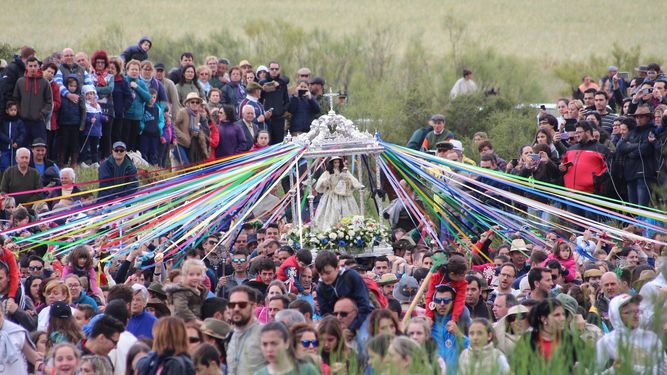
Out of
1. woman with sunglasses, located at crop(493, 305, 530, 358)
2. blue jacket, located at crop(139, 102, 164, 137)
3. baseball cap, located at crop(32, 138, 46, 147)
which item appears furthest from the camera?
blue jacket, located at crop(139, 102, 164, 137)

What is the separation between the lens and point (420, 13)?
61.5 metres

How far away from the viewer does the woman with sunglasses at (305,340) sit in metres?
11.3

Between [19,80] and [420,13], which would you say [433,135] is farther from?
[420,13]

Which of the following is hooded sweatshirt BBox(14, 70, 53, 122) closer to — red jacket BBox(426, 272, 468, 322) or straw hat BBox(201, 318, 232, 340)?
red jacket BBox(426, 272, 468, 322)

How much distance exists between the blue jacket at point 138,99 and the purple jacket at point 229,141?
1292 millimetres

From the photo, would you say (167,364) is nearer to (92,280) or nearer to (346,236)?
(92,280)

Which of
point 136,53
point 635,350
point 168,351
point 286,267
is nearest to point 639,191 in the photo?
point 286,267

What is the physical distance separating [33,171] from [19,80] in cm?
195

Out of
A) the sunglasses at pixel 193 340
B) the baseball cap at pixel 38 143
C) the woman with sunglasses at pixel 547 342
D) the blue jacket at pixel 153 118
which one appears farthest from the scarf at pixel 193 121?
the woman with sunglasses at pixel 547 342

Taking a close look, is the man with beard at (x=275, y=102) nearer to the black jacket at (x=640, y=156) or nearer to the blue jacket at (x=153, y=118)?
the blue jacket at (x=153, y=118)

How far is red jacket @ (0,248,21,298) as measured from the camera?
15.2 metres

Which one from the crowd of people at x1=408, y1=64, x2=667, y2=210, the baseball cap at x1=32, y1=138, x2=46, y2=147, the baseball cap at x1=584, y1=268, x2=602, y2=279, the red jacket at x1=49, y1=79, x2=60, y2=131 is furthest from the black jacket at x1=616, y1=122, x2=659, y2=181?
the red jacket at x1=49, y1=79, x2=60, y2=131

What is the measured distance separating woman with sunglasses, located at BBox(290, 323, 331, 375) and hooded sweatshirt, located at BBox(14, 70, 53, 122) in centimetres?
1211

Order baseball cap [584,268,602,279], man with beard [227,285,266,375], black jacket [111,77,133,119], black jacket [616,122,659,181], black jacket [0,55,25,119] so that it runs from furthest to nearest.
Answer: black jacket [111,77,133,119], black jacket [0,55,25,119], black jacket [616,122,659,181], baseball cap [584,268,602,279], man with beard [227,285,266,375]
